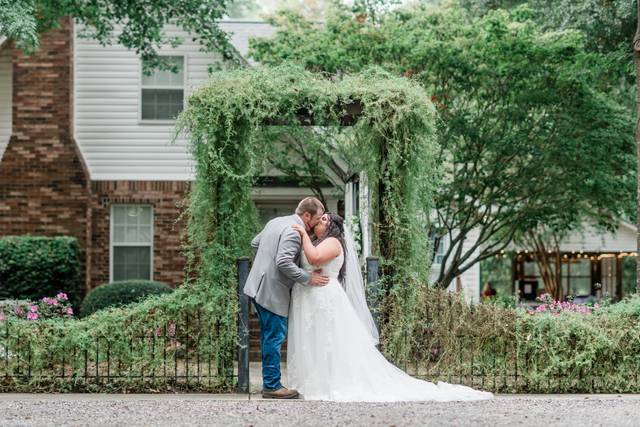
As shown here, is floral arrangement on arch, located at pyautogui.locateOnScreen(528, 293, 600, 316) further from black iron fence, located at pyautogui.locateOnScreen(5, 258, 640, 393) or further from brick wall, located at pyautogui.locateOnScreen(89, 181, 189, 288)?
brick wall, located at pyautogui.locateOnScreen(89, 181, 189, 288)

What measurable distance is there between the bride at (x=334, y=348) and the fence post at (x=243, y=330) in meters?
0.48

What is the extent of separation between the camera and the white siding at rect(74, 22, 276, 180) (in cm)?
2005

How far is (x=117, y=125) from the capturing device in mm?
20125

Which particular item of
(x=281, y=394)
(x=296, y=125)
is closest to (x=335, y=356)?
(x=281, y=394)

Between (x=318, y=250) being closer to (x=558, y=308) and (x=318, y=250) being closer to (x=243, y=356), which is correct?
(x=243, y=356)

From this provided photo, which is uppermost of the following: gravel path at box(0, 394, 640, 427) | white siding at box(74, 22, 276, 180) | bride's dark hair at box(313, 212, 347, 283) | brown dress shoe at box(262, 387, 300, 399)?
white siding at box(74, 22, 276, 180)

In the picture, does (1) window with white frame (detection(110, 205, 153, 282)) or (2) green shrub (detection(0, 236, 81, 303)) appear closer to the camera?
(2) green shrub (detection(0, 236, 81, 303))

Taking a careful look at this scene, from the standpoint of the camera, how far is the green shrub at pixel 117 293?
18.1 m

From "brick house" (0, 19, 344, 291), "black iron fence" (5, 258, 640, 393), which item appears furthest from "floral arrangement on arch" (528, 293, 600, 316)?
"brick house" (0, 19, 344, 291)

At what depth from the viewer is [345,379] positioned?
999 cm

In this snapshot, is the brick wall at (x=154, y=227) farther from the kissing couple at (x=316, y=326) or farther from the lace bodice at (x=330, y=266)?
the lace bodice at (x=330, y=266)

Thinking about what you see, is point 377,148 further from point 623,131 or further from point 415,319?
point 623,131

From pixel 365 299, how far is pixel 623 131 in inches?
377

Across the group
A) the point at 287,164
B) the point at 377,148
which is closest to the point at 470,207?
the point at 287,164
